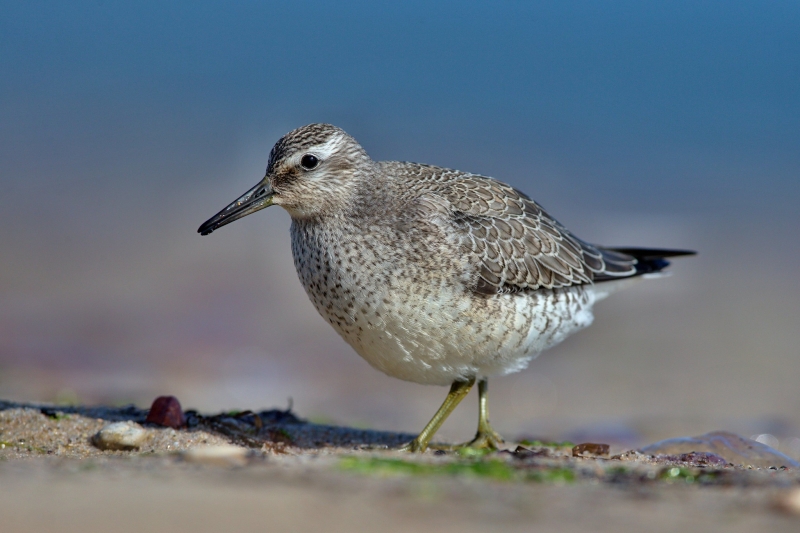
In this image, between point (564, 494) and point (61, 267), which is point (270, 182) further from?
point (61, 267)

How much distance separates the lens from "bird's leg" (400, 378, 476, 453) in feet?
19.4

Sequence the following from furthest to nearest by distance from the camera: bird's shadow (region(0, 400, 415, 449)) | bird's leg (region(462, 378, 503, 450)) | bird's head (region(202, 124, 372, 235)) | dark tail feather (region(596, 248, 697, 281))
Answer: dark tail feather (region(596, 248, 697, 281)) < bird's leg (region(462, 378, 503, 450)) < bird's shadow (region(0, 400, 415, 449)) < bird's head (region(202, 124, 372, 235))

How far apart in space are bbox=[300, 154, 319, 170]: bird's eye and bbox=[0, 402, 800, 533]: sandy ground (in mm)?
2156

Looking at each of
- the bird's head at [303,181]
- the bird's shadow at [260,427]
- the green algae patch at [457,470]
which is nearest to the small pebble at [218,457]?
the green algae patch at [457,470]

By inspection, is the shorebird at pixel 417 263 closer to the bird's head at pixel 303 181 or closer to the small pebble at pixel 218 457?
the bird's head at pixel 303 181

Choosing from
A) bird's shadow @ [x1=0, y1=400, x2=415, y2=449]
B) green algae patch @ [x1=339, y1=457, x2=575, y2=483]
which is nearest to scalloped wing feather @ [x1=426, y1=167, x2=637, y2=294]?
bird's shadow @ [x1=0, y1=400, x2=415, y2=449]

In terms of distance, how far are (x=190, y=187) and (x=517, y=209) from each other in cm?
1021

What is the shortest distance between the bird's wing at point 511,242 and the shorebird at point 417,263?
0.03 feet

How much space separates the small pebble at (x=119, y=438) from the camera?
5.31 metres

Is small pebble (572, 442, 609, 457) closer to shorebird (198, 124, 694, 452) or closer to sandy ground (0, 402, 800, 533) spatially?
shorebird (198, 124, 694, 452)

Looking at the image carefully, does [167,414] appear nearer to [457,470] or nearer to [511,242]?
[511,242]

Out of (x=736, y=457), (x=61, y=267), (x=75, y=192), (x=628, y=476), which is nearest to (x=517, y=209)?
(x=736, y=457)

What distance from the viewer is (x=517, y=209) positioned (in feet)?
21.3

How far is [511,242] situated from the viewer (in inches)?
243
